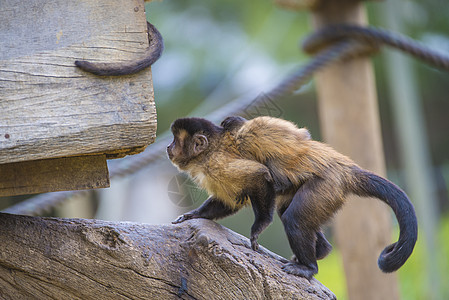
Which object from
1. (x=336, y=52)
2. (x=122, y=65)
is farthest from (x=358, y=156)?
(x=122, y=65)

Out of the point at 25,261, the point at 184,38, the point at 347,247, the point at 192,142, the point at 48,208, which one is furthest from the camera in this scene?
the point at 184,38

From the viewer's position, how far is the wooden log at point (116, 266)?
5.57 ft

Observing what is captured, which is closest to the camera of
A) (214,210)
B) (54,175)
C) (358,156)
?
(54,175)

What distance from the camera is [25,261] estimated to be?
169cm

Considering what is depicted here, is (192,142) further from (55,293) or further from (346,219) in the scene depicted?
(346,219)

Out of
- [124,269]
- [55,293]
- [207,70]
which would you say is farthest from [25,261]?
[207,70]

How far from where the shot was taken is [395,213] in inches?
80.4

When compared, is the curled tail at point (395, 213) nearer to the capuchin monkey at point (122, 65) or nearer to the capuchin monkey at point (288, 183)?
the capuchin monkey at point (288, 183)

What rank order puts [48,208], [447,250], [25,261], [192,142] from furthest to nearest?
[447,250] → [48,208] → [192,142] → [25,261]

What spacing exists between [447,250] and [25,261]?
5913 millimetres

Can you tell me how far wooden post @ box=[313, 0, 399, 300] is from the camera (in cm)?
327

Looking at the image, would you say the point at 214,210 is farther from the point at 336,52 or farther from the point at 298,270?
the point at 336,52

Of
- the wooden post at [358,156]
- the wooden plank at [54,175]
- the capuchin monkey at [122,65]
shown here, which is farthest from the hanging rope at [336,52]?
the capuchin monkey at [122,65]

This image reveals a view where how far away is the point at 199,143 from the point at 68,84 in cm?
81
